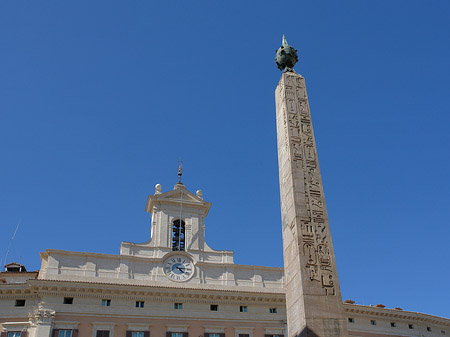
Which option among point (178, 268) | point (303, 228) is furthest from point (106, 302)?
point (303, 228)

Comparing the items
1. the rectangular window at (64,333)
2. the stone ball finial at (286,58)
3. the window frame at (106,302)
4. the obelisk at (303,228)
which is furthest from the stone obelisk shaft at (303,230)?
the rectangular window at (64,333)

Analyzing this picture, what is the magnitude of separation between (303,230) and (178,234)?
1933cm

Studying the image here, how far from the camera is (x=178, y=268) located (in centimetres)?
Answer: 2830

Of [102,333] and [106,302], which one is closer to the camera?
[102,333]

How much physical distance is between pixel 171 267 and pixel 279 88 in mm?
16316

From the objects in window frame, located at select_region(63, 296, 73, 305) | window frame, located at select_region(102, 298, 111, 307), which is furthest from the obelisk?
window frame, located at select_region(63, 296, 73, 305)

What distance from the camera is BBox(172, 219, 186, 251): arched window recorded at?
97.1ft

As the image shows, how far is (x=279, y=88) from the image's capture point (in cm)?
1445

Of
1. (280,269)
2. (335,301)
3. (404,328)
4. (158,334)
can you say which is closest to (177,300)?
(158,334)

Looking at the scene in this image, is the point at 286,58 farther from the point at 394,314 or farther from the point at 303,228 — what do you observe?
the point at 394,314

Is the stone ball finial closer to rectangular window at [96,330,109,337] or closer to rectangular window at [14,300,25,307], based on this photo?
rectangular window at [96,330,109,337]

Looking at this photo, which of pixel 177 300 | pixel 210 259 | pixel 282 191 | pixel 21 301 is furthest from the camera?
pixel 210 259

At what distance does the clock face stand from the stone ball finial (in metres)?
16.2

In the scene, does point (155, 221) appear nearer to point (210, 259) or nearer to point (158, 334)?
point (210, 259)
